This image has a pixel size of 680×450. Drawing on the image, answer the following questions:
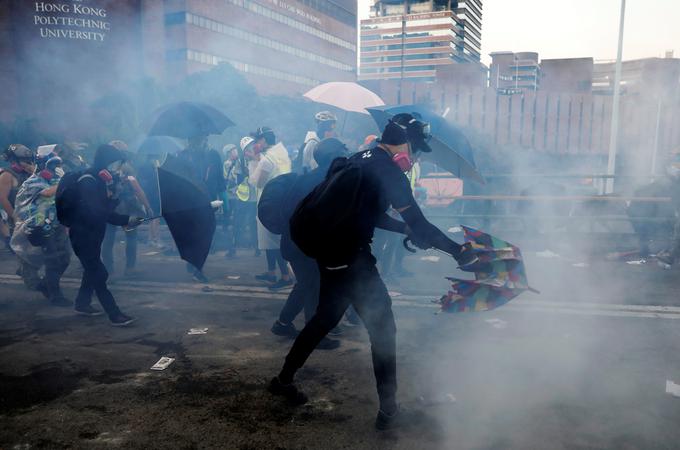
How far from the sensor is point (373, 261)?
9.45ft

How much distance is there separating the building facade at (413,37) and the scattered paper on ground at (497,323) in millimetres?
109570

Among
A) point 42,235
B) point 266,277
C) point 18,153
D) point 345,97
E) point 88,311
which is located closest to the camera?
point 88,311

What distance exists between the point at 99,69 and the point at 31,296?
1638 inches

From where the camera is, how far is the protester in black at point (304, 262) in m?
3.96

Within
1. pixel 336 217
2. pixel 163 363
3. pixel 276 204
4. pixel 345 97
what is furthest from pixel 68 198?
pixel 345 97

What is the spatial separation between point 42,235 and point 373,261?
383 centimetres

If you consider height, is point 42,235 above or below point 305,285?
above

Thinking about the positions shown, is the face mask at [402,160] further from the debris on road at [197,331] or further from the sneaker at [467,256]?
the debris on road at [197,331]

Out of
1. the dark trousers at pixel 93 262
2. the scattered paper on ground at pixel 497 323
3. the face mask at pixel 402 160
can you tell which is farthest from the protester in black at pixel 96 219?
the scattered paper on ground at pixel 497 323

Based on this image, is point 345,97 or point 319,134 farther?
point 345,97

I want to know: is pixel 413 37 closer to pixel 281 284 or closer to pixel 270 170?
pixel 270 170

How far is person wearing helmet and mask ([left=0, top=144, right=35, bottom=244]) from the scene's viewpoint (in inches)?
229

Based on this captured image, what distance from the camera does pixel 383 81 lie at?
130ft

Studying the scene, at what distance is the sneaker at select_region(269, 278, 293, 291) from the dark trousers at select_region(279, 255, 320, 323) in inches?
67.6
